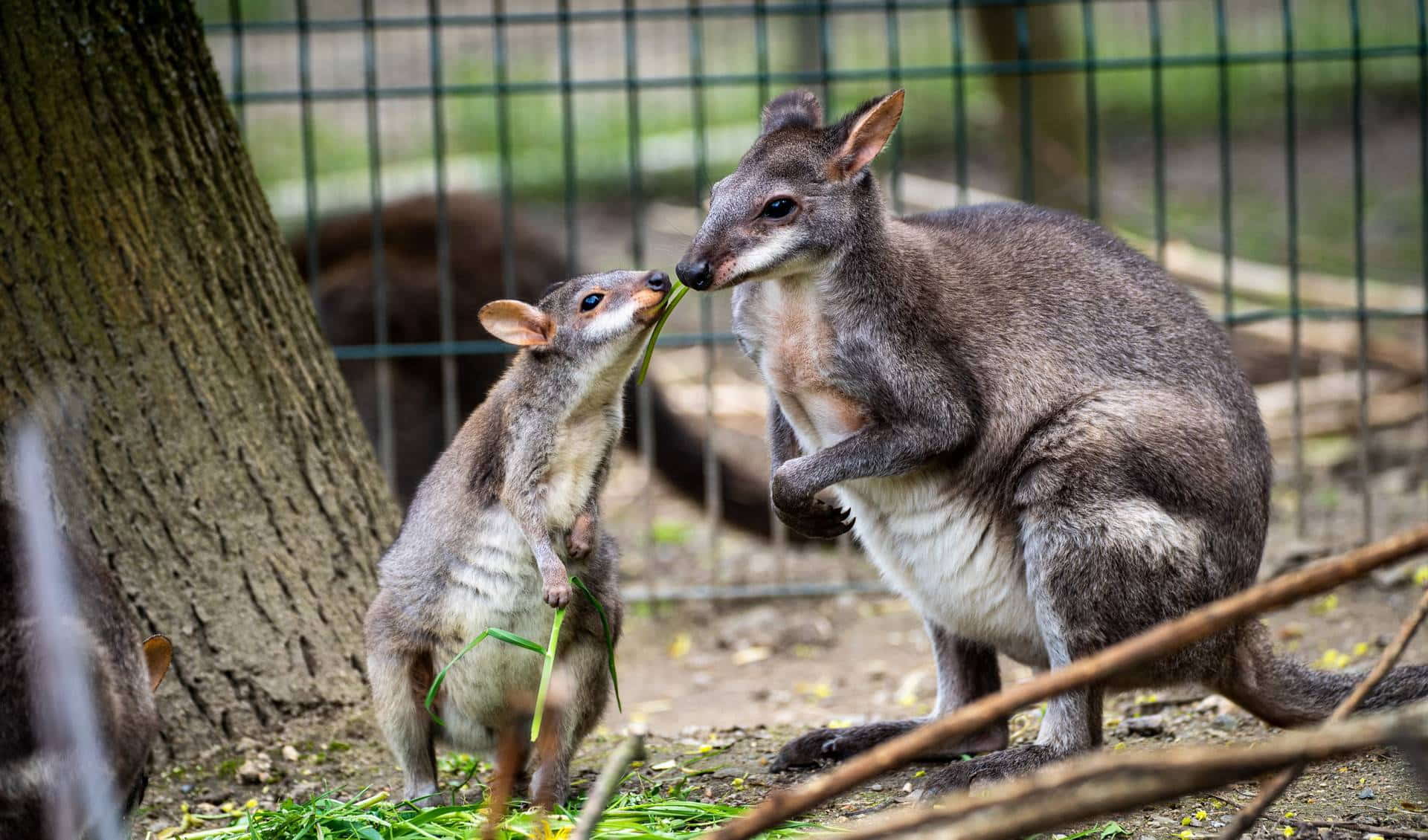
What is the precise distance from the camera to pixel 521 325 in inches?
148

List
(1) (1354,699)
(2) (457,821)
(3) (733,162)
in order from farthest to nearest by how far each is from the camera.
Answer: (3) (733,162) → (2) (457,821) → (1) (1354,699)

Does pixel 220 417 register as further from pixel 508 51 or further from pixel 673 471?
pixel 508 51

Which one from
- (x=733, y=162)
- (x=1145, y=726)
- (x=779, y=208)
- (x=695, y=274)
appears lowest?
(x=1145, y=726)

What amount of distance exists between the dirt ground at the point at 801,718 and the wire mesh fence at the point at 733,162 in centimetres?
33

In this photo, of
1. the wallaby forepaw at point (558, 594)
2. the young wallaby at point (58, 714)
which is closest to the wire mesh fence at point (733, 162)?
the wallaby forepaw at point (558, 594)

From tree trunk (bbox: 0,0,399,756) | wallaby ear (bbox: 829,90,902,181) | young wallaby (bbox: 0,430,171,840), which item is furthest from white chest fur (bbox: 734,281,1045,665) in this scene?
young wallaby (bbox: 0,430,171,840)

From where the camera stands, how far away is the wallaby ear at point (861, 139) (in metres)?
3.63

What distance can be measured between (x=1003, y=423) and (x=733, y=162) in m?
9.87

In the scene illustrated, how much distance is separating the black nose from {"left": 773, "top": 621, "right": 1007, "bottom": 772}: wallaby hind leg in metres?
1.29

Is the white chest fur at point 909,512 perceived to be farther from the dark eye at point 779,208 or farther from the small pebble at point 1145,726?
the small pebble at point 1145,726

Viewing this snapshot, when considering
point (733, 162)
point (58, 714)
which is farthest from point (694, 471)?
point (733, 162)

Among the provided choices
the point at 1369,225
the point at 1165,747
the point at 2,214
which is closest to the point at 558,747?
the point at 1165,747

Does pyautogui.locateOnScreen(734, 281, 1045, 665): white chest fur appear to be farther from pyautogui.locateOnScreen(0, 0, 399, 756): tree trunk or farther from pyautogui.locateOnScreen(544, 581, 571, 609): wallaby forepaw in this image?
pyautogui.locateOnScreen(0, 0, 399, 756): tree trunk

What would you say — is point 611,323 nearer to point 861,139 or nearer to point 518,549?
point 518,549
